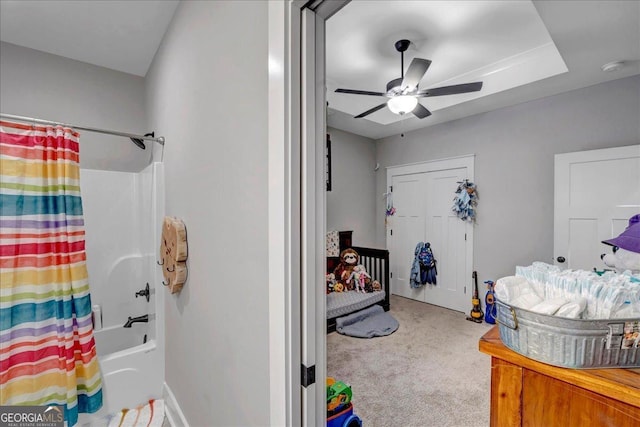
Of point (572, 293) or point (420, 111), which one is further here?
point (420, 111)

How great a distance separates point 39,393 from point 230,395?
1.23 metres

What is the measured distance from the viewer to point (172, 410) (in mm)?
1744

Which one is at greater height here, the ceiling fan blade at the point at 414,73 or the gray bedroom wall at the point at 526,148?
the ceiling fan blade at the point at 414,73

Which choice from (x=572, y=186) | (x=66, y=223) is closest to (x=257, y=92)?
(x=66, y=223)

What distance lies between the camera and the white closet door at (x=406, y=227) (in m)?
4.35

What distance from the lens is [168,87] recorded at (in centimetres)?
187

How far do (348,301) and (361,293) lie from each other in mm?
343

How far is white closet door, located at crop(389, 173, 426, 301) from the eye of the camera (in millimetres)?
4348

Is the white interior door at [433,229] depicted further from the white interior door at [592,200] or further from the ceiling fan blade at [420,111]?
the ceiling fan blade at [420,111]

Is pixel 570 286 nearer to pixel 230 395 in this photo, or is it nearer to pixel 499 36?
pixel 230 395

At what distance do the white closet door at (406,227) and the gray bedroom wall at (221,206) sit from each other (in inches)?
141

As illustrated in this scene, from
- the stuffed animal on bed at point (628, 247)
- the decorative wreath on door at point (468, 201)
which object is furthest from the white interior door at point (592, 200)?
the stuffed animal on bed at point (628, 247)

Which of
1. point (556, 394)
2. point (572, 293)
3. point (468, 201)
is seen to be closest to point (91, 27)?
point (572, 293)

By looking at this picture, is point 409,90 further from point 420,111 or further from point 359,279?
point 359,279
